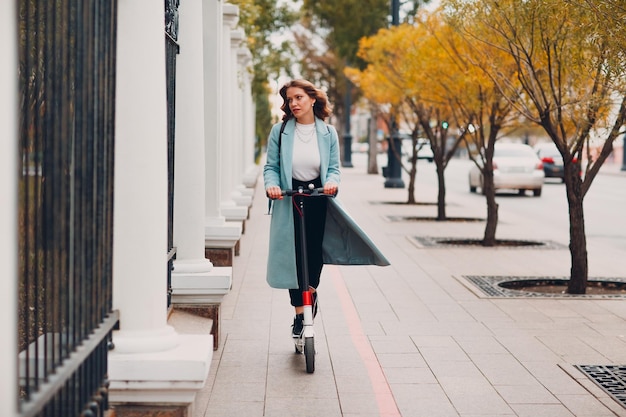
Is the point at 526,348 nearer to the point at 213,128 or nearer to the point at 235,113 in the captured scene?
the point at 213,128

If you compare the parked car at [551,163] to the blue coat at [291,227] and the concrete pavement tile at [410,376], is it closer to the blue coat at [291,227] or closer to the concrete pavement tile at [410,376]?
the blue coat at [291,227]

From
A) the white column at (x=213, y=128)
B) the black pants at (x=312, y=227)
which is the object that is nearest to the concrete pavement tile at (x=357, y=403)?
the black pants at (x=312, y=227)

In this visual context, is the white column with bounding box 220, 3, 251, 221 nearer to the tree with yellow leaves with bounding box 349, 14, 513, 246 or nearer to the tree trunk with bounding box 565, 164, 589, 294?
the tree with yellow leaves with bounding box 349, 14, 513, 246

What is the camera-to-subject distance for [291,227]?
7246 millimetres

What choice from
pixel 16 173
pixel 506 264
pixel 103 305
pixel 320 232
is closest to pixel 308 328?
pixel 320 232

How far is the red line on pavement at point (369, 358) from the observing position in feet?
20.5

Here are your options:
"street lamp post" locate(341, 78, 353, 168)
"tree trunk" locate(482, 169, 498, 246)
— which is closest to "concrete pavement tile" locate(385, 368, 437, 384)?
"tree trunk" locate(482, 169, 498, 246)

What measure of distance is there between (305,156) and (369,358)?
151cm

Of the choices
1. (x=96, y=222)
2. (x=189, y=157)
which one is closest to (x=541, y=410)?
(x=96, y=222)

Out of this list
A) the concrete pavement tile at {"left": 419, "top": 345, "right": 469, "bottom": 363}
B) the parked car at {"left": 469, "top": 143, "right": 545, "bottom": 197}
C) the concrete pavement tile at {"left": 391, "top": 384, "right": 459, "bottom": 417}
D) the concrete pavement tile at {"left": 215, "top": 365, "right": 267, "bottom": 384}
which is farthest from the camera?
the parked car at {"left": 469, "top": 143, "right": 545, "bottom": 197}

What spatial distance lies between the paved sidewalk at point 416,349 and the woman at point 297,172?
2.18 ft

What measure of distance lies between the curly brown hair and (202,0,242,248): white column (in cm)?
307

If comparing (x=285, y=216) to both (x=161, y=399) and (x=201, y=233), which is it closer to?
(x=201, y=233)

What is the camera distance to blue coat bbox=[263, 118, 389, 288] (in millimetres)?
7227
